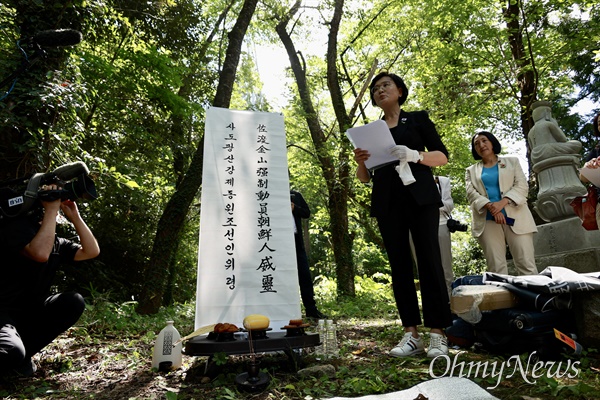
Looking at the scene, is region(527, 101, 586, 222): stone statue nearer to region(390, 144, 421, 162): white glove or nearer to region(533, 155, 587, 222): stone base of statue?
region(533, 155, 587, 222): stone base of statue

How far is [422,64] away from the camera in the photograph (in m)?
10.0

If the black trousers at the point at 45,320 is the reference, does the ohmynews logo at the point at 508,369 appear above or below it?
below

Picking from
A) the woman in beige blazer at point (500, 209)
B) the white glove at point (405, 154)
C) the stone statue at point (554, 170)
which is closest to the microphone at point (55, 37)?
the white glove at point (405, 154)

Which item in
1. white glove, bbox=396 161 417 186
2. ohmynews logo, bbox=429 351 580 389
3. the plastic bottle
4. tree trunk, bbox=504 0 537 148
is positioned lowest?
ohmynews logo, bbox=429 351 580 389

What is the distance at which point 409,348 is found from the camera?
8.43 ft

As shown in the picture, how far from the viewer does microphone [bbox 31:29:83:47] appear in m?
2.57

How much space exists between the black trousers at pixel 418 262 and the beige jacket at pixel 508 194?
145 cm

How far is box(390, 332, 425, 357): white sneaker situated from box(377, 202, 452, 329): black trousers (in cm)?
10

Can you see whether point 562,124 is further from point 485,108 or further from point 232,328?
point 232,328

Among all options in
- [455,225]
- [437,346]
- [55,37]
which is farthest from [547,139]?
[55,37]

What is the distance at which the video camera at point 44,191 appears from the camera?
2.27 meters

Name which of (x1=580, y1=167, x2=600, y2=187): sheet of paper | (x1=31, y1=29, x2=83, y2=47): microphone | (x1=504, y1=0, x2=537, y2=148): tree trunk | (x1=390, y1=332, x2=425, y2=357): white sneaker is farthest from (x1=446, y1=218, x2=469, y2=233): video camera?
(x1=504, y1=0, x2=537, y2=148): tree trunk

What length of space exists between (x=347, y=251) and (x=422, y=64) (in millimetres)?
5167

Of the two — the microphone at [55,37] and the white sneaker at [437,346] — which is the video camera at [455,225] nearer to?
the white sneaker at [437,346]
